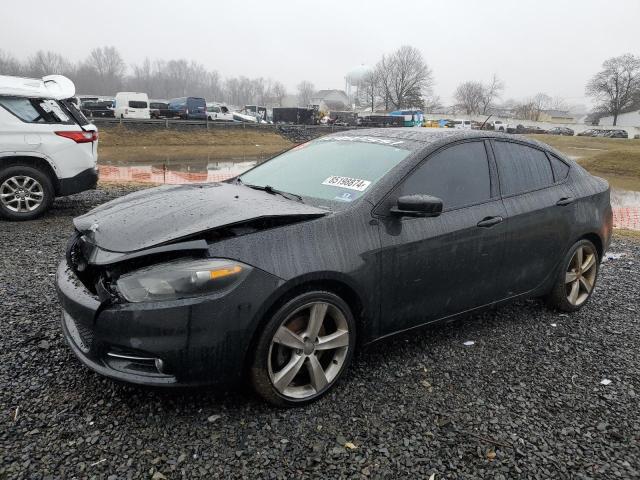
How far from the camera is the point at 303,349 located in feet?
8.82

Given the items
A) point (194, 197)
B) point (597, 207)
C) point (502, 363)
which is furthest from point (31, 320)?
point (597, 207)

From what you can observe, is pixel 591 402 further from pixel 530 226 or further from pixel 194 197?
pixel 194 197

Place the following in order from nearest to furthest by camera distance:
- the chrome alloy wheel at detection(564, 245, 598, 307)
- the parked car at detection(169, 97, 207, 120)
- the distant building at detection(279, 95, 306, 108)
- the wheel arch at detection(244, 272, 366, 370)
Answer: the wheel arch at detection(244, 272, 366, 370) → the chrome alloy wheel at detection(564, 245, 598, 307) → the parked car at detection(169, 97, 207, 120) → the distant building at detection(279, 95, 306, 108)

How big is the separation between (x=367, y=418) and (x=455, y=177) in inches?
68.8

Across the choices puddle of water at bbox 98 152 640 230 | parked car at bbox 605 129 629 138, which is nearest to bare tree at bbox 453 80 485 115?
parked car at bbox 605 129 629 138

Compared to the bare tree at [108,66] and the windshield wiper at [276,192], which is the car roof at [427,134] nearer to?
the windshield wiper at [276,192]

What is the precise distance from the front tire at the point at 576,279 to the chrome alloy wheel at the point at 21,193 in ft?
22.1

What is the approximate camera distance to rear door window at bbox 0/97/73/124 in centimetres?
666

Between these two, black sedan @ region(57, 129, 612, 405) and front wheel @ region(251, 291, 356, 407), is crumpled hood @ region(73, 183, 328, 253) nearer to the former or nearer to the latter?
black sedan @ region(57, 129, 612, 405)

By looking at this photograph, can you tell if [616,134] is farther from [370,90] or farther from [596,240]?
[596,240]

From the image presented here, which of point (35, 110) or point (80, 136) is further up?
point (35, 110)

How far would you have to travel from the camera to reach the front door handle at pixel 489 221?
3.37 m

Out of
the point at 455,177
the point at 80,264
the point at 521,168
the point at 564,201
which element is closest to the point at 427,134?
the point at 455,177

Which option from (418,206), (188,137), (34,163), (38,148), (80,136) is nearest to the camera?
(418,206)
